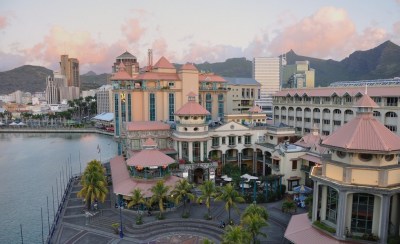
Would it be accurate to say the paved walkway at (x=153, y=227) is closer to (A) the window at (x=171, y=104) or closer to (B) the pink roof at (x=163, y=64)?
(A) the window at (x=171, y=104)

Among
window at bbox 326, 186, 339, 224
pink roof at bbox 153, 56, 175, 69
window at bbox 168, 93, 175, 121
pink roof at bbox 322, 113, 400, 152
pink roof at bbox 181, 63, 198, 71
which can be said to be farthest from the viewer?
pink roof at bbox 153, 56, 175, 69

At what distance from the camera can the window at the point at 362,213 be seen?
22.2 m

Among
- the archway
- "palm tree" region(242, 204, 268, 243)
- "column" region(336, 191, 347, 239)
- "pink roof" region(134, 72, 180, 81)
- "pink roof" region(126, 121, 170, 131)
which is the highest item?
"pink roof" region(134, 72, 180, 81)

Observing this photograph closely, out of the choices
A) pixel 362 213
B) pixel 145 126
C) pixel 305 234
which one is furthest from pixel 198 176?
pixel 362 213

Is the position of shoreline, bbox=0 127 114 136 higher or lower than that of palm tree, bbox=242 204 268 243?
lower

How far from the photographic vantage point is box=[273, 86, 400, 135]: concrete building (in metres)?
47.1

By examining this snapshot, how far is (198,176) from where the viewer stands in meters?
47.2

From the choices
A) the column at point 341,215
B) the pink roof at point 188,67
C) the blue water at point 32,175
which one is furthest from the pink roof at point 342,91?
the blue water at point 32,175

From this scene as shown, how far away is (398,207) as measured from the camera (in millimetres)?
23203

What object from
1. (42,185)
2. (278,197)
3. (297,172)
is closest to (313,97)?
(297,172)

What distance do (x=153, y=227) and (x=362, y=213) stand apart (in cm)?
1935

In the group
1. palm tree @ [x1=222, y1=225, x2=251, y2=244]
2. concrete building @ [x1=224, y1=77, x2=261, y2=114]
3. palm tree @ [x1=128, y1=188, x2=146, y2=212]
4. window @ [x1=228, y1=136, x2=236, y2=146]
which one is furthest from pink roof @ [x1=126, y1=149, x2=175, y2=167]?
concrete building @ [x1=224, y1=77, x2=261, y2=114]

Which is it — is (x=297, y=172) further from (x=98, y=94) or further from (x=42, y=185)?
(x=98, y=94)

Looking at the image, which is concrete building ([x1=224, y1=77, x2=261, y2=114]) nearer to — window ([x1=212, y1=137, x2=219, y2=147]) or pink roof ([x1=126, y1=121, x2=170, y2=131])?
window ([x1=212, y1=137, x2=219, y2=147])
